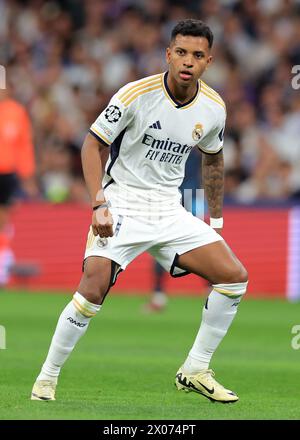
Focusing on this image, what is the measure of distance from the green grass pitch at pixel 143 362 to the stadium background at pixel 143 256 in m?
0.02

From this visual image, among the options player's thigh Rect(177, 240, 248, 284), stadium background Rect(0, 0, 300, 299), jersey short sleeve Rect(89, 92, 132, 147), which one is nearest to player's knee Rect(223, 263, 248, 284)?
player's thigh Rect(177, 240, 248, 284)

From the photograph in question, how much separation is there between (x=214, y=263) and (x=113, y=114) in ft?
3.67

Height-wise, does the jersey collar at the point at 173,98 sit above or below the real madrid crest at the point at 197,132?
above

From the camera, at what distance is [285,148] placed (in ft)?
55.0

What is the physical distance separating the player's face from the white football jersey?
0.19m

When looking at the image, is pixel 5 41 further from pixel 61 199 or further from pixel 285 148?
pixel 285 148

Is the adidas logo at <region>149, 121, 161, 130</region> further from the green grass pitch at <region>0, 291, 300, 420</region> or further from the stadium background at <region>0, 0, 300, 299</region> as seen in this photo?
the stadium background at <region>0, 0, 300, 299</region>

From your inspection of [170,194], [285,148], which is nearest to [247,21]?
[285,148]

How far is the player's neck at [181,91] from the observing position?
7348mm

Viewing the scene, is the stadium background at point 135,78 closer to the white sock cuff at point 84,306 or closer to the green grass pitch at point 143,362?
the green grass pitch at point 143,362

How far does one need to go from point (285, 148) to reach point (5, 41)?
6.04 m

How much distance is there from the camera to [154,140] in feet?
24.0

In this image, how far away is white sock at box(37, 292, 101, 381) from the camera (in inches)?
275

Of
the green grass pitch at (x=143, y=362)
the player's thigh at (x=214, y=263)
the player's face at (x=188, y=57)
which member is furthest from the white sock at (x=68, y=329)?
the player's face at (x=188, y=57)
